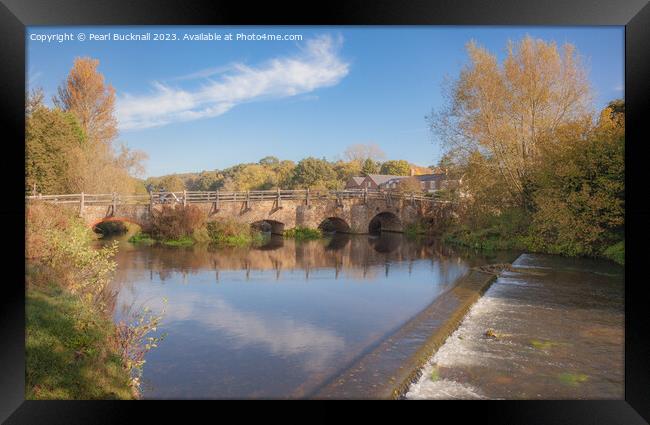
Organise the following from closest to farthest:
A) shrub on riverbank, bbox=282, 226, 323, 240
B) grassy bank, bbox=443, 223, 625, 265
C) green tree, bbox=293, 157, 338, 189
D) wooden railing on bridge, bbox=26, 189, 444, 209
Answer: grassy bank, bbox=443, 223, 625, 265 < wooden railing on bridge, bbox=26, 189, 444, 209 < shrub on riverbank, bbox=282, 226, 323, 240 < green tree, bbox=293, 157, 338, 189

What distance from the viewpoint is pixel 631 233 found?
4594 mm

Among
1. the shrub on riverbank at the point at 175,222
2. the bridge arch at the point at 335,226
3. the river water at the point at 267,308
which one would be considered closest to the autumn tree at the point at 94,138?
the shrub on riverbank at the point at 175,222

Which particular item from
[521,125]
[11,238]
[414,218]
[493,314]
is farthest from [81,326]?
[414,218]

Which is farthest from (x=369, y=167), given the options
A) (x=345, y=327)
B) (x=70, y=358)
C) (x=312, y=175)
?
(x=70, y=358)

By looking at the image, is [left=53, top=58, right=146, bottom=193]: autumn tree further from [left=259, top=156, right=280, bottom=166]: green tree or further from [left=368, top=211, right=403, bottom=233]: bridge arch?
[left=259, top=156, right=280, bottom=166]: green tree

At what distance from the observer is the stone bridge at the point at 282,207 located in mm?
18172

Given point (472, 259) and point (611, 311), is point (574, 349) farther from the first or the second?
point (472, 259)

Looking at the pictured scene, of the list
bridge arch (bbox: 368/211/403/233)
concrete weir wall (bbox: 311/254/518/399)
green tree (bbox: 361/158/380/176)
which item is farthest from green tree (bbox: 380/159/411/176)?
concrete weir wall (bbox: 311/254/518/399)

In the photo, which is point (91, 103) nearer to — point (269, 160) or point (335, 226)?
point (335, 226)

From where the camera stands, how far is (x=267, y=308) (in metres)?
8.07

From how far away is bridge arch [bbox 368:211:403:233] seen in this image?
2588cm

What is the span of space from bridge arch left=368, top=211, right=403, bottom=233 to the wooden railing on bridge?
1.60 meters

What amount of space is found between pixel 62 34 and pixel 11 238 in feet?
8.73

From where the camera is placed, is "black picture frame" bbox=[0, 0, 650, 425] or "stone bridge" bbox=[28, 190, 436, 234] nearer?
"black picture frame" bbox=[0, 0, 650, 425]
